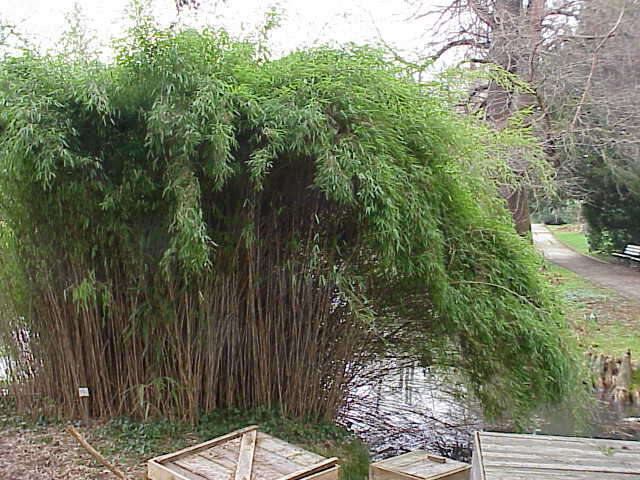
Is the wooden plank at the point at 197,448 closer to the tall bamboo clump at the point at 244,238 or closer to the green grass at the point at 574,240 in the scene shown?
the tall bamboo clump at the point at 244,238

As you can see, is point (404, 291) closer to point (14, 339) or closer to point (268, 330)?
point (268, 330)

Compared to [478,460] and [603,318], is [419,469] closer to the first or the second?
[478,460]

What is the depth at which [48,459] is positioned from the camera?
3.06 metres

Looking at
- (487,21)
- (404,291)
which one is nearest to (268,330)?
(404,291)

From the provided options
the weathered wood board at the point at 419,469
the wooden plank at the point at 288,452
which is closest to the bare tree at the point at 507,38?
the weathered wood board at the point at 419,469

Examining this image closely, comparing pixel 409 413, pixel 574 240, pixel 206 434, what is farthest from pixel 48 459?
pixel 574 240

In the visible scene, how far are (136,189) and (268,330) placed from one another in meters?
0.95

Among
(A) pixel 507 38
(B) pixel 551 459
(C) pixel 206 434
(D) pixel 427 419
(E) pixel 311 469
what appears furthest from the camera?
(A) pixel 507 38

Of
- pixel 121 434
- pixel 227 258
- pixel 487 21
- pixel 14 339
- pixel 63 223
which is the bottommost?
pixel 121 434

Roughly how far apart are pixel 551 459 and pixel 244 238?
1571mm

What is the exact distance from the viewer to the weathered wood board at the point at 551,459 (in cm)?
205

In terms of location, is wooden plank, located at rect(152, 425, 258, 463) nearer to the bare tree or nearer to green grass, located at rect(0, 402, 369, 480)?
green grass, located at rect(0, 402, 369, 480)

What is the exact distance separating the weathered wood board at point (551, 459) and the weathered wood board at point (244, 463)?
0.57m

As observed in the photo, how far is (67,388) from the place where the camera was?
341cm
